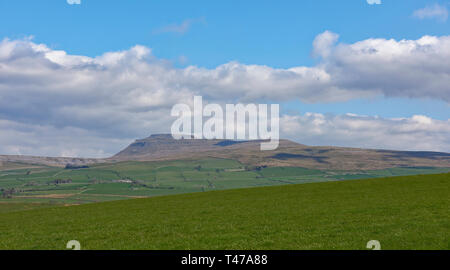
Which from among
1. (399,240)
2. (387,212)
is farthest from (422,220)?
(399,240)

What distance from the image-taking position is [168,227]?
33781mm

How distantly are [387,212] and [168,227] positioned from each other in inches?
714

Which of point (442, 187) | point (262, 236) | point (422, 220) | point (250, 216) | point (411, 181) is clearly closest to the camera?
point (262, 236)

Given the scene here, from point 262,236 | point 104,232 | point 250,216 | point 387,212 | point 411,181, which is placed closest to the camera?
point 262,236

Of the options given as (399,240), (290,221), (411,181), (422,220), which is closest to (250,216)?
(290,221)

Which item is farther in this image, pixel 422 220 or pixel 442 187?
pixel 442 187

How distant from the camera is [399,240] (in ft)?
74.4
